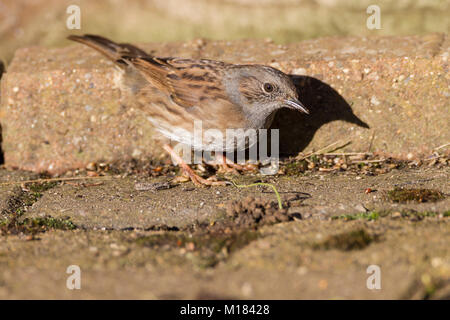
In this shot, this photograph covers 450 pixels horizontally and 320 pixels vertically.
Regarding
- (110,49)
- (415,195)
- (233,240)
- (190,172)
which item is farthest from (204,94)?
(415,195)

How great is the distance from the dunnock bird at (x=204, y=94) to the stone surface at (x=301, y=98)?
35cm

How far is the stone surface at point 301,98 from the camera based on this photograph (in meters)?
4.71

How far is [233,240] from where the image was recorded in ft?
10.1

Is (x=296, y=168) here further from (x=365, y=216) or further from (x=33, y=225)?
(x=33, y=225)

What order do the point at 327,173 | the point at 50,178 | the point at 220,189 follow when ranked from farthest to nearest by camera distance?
1. the point at 50,178
2. the point at 327,173
3. the point at 220,189

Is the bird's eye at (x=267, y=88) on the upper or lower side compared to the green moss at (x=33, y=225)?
upper

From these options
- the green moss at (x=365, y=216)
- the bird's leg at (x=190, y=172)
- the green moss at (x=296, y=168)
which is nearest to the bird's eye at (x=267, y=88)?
the green moss at (x=296, y=168)

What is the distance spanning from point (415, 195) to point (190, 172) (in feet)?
6.53

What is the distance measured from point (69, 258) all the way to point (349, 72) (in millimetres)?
3158

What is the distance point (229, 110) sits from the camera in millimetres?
4512

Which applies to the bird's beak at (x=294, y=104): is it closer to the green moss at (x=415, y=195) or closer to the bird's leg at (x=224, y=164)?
the bird's leg at (x=224, y=164)

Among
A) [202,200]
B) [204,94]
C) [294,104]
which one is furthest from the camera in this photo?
[204,94]

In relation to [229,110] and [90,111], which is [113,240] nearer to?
[229,110]
